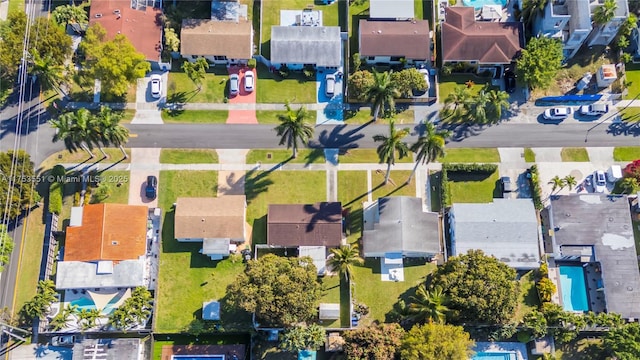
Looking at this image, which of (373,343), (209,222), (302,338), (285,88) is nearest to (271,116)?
(285,88)

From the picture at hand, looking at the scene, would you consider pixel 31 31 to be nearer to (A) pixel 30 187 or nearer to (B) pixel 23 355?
(A) pixel 30 187

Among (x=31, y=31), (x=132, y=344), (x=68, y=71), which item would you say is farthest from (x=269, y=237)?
(x=31, y=31)

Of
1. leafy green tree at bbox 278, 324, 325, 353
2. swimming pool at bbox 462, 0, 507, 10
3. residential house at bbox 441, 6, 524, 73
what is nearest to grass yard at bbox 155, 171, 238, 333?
leafy green tree at bbox 278, 324, 325, 353

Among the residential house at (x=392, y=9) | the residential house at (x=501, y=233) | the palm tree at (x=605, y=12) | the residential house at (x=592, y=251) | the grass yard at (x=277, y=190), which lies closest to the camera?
the residential house at (x=592, y=251)

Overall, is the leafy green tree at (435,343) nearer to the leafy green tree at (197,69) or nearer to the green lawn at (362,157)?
the green lawn at (362,157)

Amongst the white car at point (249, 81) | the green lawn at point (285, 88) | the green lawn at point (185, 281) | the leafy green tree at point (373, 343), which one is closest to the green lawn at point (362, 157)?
the green lawn at point (285, 88)

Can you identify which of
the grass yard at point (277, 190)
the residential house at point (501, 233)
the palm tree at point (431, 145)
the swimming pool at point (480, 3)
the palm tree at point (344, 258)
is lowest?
the palm tree at point (344, 258)

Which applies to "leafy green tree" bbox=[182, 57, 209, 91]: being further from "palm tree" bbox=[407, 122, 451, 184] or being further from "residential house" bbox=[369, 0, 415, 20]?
"palm tree" bbox=[407, 122, 451, 184]
